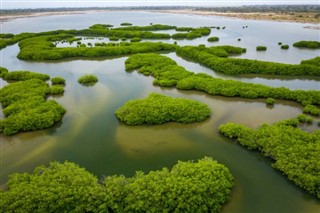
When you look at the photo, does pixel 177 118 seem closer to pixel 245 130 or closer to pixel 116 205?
pixel 245 130

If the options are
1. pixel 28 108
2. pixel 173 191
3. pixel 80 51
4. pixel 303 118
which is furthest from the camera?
pixel 80 51

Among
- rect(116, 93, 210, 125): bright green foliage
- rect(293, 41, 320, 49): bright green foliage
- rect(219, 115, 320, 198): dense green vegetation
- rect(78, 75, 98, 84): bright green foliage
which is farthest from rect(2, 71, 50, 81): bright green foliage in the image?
rect(293, 41, 320, 49): bright green foliage

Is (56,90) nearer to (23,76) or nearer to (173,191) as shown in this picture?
(23,76)

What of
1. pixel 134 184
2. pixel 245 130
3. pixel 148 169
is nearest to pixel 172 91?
pixel 245 130

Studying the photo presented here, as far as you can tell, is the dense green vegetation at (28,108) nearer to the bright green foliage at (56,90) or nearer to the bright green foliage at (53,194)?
the bright green foliage at (56,90)

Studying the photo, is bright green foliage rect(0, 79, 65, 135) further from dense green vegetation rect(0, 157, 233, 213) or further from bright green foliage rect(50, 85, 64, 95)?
dense green vegetation rect(0, 157, 233, 213)

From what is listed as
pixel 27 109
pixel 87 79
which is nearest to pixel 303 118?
pixel 27 109
